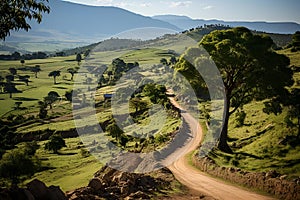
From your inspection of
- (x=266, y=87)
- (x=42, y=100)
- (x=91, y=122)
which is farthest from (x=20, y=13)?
(x=42, y=100)

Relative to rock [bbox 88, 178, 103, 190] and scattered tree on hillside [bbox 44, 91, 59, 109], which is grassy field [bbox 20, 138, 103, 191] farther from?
scattered tree on hillside [bbox 44, 91, 59, 109]

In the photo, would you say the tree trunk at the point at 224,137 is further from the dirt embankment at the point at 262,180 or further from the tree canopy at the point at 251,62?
the dirt embankment at the point at 262,180

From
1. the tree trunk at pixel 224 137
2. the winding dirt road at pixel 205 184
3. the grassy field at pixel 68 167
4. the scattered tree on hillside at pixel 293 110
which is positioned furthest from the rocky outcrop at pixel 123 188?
the scattered tree on hillside at pixel 293 110

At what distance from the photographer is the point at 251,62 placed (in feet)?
87.1

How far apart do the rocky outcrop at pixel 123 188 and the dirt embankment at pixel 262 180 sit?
4132 millimetres

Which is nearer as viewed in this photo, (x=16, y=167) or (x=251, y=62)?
(x=251, y=62)

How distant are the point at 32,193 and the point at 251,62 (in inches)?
796

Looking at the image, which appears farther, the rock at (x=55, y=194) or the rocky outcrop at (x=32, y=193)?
the rock at (x=55, y=194)

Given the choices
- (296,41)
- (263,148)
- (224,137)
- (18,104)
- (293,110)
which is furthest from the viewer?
(18,104)

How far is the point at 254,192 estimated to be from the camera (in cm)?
2055

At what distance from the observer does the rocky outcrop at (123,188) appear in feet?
59.0

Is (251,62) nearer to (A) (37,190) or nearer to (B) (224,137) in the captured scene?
(B) (224,137)

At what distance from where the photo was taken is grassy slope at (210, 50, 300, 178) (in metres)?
23.2

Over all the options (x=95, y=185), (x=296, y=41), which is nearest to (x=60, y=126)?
(x=296, y=41)
